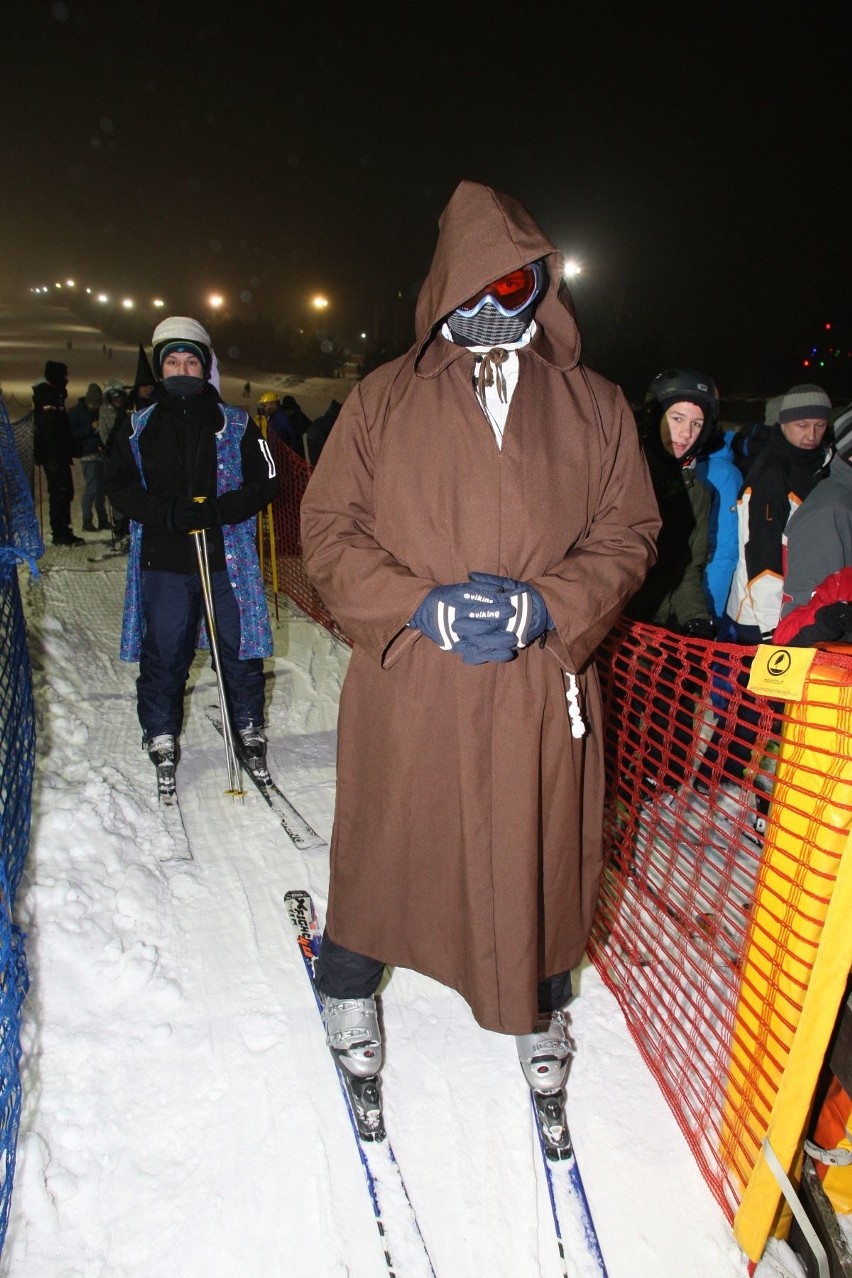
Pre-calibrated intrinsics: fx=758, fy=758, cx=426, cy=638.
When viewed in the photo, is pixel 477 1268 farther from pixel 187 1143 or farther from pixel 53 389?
pixel 53 389

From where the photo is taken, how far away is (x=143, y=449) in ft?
11.9

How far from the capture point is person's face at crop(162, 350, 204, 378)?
3.54 meters

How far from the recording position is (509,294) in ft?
6.17

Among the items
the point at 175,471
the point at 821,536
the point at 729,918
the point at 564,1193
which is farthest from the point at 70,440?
the point at 564,1193

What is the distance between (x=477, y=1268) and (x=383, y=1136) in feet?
1.32

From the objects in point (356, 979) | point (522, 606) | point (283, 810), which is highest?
point (522, 606)

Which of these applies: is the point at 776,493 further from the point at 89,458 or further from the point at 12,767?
the point at 89,458

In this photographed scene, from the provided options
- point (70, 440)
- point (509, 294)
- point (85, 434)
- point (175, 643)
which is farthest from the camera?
point (85, 434)

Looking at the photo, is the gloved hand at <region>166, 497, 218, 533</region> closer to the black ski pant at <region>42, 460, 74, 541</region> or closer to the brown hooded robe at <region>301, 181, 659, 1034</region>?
the brown hooded robe at <region>301, 181, 659, 1034</region>

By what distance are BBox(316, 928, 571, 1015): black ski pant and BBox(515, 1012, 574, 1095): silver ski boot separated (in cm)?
8

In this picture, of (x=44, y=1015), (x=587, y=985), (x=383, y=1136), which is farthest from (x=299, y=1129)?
(x=587, y=985)

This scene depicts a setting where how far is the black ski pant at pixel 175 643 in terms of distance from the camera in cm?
369

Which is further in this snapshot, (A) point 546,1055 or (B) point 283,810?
(B) point 283,810

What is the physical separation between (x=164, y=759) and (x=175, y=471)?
1.45 m
